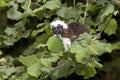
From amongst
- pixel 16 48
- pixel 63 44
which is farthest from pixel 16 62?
pixel 63 44

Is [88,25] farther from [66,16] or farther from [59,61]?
[59,61]

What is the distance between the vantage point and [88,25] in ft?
12.1

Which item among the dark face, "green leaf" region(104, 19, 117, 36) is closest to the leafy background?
"green leaf" region(104, 19, 117, 36)

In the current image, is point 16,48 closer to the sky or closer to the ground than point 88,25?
closer to the sky

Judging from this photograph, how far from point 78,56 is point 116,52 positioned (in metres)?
1.13

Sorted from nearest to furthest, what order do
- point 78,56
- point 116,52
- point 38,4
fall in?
point 78,56 → point 116,52 → point 38,4

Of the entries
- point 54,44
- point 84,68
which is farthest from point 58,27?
point 84,68

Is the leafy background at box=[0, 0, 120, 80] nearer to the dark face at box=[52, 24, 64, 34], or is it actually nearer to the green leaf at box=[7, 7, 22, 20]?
the green leaf at box=[7, 7, 22, 20]

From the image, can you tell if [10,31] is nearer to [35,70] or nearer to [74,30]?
[74,30]

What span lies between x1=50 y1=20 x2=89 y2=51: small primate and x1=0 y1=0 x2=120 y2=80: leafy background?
4.8 inches

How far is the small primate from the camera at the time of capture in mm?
3297

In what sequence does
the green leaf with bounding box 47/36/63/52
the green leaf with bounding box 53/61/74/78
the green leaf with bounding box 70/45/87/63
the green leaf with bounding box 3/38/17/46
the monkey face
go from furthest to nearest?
1. the green leaf with bounding box 3/38/17/46
2. the monkey face
3. the green leaf with bounding box 47/36/63/52
4. the green leaf with bounding box 53/61/74/78
5. the green leaf with bounding box 70/45/87/63

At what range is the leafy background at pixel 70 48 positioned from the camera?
8.13 ft

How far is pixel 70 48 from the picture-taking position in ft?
7.97
